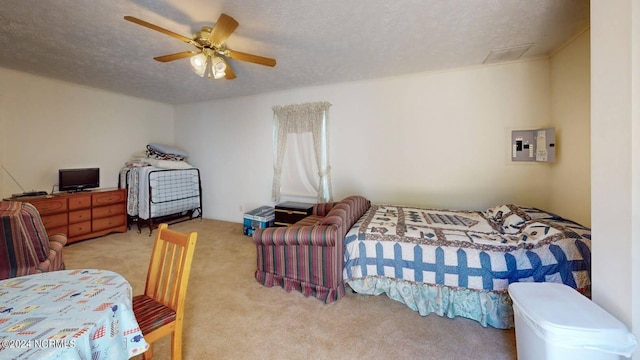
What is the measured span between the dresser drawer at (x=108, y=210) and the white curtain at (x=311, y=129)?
9.05 ft

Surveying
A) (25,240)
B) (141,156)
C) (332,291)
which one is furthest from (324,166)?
(141,156)

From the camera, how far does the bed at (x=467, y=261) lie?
176 centimetres

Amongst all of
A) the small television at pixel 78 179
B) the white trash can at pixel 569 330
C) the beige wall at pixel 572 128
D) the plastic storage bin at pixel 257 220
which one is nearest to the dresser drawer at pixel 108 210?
the small television at pixel 78 179

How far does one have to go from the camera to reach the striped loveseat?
218 centimetres

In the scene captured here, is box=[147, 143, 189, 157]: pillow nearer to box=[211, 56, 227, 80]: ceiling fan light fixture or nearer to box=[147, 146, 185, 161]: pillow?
box=[147, 146, 185, 161]: pillow

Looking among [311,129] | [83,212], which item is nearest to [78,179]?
[83,212]

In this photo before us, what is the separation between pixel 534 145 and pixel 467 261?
206cm

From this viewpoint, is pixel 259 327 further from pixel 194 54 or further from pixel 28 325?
pixel 194 54

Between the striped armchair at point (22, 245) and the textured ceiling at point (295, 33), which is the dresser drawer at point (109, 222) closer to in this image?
the striped armchair at point (22, 245)

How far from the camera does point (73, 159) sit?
12.9 ft

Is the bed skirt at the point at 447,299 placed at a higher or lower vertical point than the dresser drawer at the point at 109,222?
lower

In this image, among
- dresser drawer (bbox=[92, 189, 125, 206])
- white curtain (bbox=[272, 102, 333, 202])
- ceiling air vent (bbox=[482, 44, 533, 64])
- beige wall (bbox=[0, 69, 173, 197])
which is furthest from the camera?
white curtain (bbox=[272, 102, 333, 202])

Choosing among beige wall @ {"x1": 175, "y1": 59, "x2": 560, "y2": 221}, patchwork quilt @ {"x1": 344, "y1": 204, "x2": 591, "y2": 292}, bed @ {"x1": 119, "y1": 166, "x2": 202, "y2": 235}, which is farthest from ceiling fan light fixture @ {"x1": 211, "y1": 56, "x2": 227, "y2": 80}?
bed @ {"x1": 119, "y1": 166, "x2": 202, "y2": 235}

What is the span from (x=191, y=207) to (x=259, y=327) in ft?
11.8
